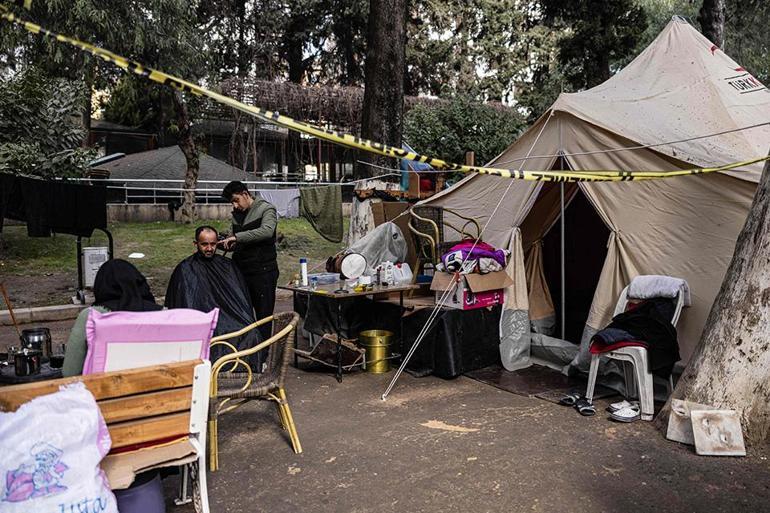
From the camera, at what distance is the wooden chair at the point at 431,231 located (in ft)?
21.2

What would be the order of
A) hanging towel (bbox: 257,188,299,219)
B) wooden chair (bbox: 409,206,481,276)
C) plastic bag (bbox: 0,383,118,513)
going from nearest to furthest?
plastic bag (bbox: 0,383,118,513), wooden chair (bbox: 409,206,481,276), hanging towel (bbox: 257,188,299,219)

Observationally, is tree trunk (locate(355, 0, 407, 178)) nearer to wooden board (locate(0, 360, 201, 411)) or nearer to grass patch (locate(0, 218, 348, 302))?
grass patch (locate(0, 218, 348, 302))

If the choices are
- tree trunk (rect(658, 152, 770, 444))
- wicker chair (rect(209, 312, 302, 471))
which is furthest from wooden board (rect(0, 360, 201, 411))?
tree trunk (rect(658, 152, 770, 444))

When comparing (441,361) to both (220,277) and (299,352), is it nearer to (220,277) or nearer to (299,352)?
(299,352)

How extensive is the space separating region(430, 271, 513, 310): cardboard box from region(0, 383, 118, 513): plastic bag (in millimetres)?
3747

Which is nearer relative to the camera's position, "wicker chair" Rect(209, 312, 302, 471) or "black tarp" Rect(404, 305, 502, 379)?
"wicker chair" Rect(209, 312, 302, 471)

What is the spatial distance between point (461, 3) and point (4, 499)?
26.1 metres

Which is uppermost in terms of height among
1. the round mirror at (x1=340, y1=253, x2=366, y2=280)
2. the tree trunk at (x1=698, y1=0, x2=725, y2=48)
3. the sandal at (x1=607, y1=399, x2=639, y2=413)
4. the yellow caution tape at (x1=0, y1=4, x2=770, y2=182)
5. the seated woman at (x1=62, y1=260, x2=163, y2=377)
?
the tree trunk at (x1=698, y1=0, x2=725, y2=48)

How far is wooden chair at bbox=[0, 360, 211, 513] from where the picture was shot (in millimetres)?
2465

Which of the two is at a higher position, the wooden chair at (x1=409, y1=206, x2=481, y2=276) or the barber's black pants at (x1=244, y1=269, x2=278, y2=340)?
the wooden chair at (x1=409, y1=206, x2=481, y2=276)

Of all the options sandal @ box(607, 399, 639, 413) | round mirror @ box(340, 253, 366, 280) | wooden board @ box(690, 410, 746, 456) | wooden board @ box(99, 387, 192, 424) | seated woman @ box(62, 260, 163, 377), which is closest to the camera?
wooden board @ box(99, 387, 192, 424)

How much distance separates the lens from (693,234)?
17.3 ft

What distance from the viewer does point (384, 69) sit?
8625 mm

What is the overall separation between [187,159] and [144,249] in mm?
3242
